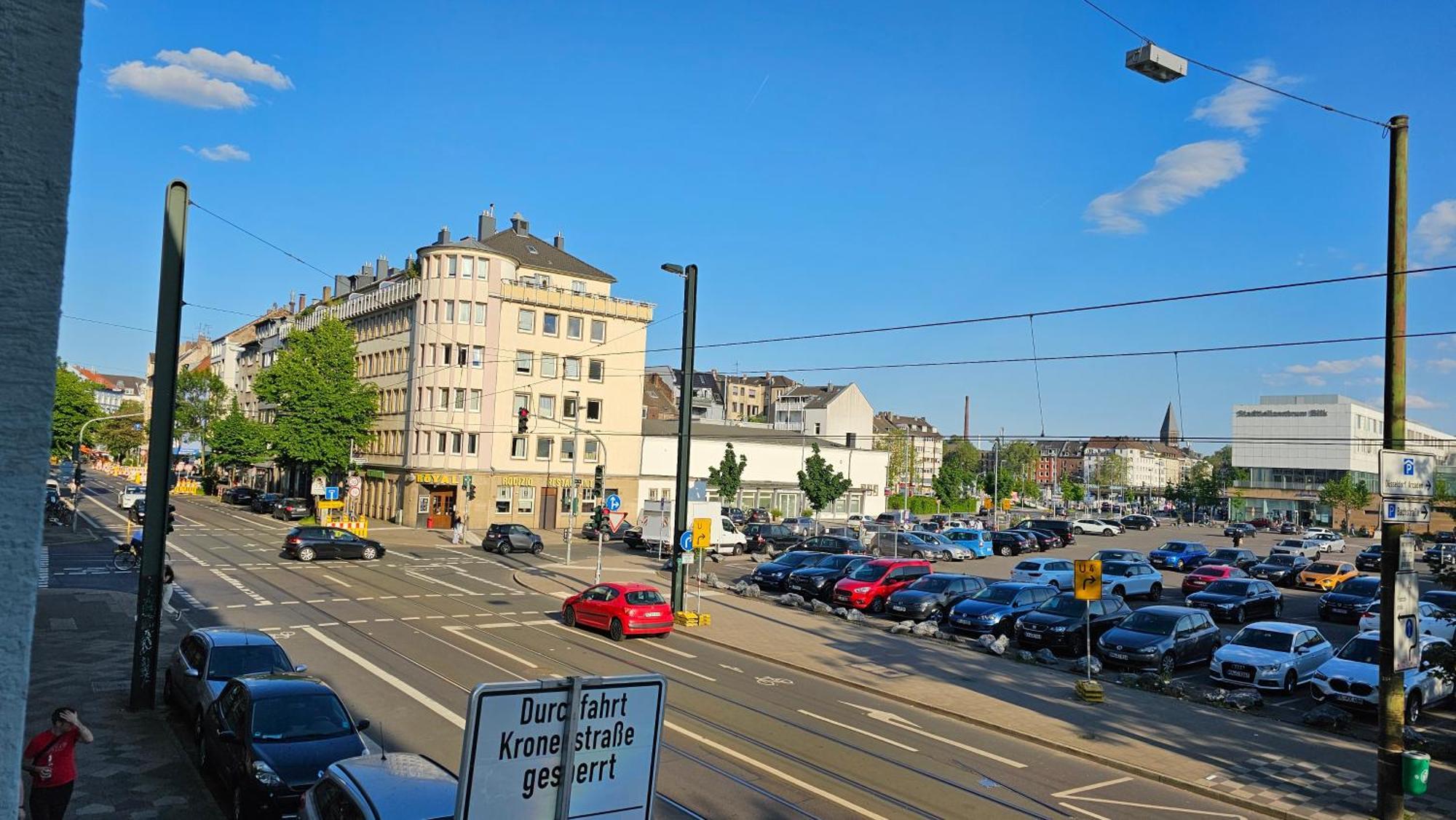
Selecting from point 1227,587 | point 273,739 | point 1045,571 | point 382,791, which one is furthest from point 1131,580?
point 382,791

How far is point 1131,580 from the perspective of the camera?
118 ft

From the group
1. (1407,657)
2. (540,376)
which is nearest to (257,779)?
(1407,657)

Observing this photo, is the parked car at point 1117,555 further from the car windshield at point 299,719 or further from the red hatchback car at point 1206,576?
the car windshield at point 299,719

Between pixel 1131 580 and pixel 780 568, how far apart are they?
13.4 m

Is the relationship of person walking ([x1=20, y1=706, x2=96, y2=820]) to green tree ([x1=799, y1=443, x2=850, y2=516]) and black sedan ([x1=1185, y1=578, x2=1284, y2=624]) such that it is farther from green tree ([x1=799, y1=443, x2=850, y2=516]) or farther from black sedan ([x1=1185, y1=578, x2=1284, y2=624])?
green tree ([x1=799, y1=443, x2=850, y2=516])

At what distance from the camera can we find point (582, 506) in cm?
6181

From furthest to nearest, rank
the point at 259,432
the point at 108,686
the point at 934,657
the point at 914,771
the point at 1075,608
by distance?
the point at 259,432 → the point at 1075,608 → the point at 934,657 → the point at 108,686 → the point at 914,771

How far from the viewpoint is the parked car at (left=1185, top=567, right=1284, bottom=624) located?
31188mm

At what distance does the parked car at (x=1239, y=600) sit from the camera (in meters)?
31.2

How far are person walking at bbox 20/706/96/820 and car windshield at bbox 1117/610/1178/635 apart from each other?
73.1 feet

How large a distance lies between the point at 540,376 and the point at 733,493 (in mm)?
15781

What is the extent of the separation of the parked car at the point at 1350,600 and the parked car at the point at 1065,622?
34.1 feet

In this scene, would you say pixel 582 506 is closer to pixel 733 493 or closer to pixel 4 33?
pixel 733 493

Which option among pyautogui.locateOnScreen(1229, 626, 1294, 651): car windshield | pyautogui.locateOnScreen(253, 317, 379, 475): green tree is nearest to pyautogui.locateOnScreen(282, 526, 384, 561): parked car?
pyautogui.locateOnScreen(253, 317, 379, 475): green tree
